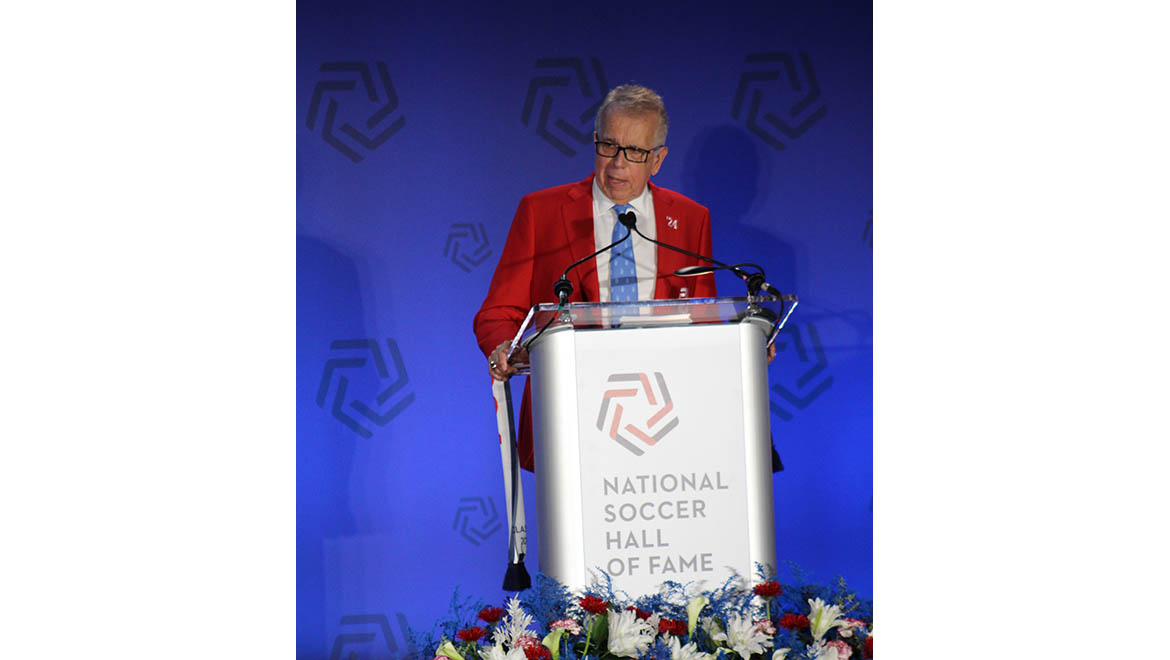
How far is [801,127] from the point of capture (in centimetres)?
390

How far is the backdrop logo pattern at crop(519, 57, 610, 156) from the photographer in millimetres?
3848

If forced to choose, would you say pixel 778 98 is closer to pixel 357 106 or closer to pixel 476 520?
pixel 357 106

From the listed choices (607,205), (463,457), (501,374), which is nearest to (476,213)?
(607,205)

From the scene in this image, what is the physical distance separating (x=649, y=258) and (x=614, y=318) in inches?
46.4

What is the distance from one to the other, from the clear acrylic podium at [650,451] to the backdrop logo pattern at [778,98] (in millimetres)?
1699

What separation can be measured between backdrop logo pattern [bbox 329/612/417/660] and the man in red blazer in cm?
78

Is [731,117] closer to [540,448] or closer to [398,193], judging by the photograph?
[398,193]

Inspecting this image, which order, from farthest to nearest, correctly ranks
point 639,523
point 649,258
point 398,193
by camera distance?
point 398,193, point 649,258, point 639,523

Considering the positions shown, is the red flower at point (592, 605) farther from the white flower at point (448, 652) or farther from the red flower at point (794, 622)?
the red flower at point (794, 622)

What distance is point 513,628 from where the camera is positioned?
2094mm

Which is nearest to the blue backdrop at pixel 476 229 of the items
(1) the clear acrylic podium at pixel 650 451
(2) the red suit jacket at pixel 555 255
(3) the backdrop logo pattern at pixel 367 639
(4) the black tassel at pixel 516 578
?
(3) the backdrop logo pattern at pixel 367 639

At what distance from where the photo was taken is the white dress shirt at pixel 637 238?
349 cm

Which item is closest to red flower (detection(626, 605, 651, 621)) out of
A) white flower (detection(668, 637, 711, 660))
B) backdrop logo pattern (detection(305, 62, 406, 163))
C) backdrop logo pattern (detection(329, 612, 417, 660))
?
white flower (detection(668, 637, 711, 660))

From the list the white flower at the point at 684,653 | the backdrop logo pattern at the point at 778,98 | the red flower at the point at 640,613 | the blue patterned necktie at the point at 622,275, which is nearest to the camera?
the white flower at the point at 684,653
